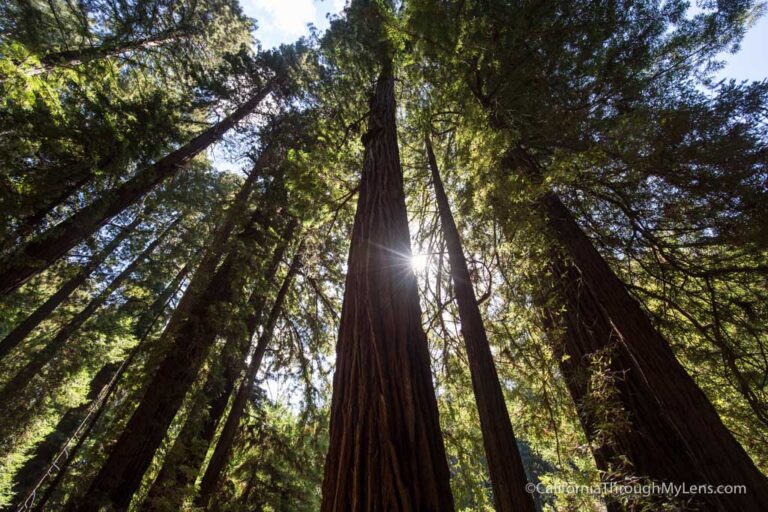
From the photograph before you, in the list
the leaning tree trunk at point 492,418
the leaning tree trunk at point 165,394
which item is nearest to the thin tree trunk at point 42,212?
the leaning tree trunk at point 165,394

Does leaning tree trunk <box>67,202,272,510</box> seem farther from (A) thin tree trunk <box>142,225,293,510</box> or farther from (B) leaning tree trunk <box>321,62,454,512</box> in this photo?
(B) leaning tree trunk <box>321,62,454,512</box>

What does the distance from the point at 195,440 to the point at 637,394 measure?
4.97 m

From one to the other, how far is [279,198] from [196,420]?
145 inches

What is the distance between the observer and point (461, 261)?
7.47 feet

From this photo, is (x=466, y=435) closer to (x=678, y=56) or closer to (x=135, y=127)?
(x=678, y=56)

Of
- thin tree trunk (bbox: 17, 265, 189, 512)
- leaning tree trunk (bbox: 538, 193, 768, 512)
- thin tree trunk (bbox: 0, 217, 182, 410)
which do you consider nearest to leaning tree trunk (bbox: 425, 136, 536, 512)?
leaning tree trunk (bbox: 538, 193, 768, 512)

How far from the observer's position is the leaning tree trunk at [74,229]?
3951 mm

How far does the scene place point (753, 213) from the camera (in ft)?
9.39

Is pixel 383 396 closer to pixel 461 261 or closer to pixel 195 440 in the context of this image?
pixel 461 261

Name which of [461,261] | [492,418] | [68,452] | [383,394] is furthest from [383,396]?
[68,452]

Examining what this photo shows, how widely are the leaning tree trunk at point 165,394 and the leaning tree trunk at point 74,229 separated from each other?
6.08ft

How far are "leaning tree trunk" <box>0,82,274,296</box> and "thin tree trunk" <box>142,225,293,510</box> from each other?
250cm

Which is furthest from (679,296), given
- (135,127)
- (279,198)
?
(135,127)

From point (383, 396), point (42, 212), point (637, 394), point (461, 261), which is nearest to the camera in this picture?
point (383, 396)
